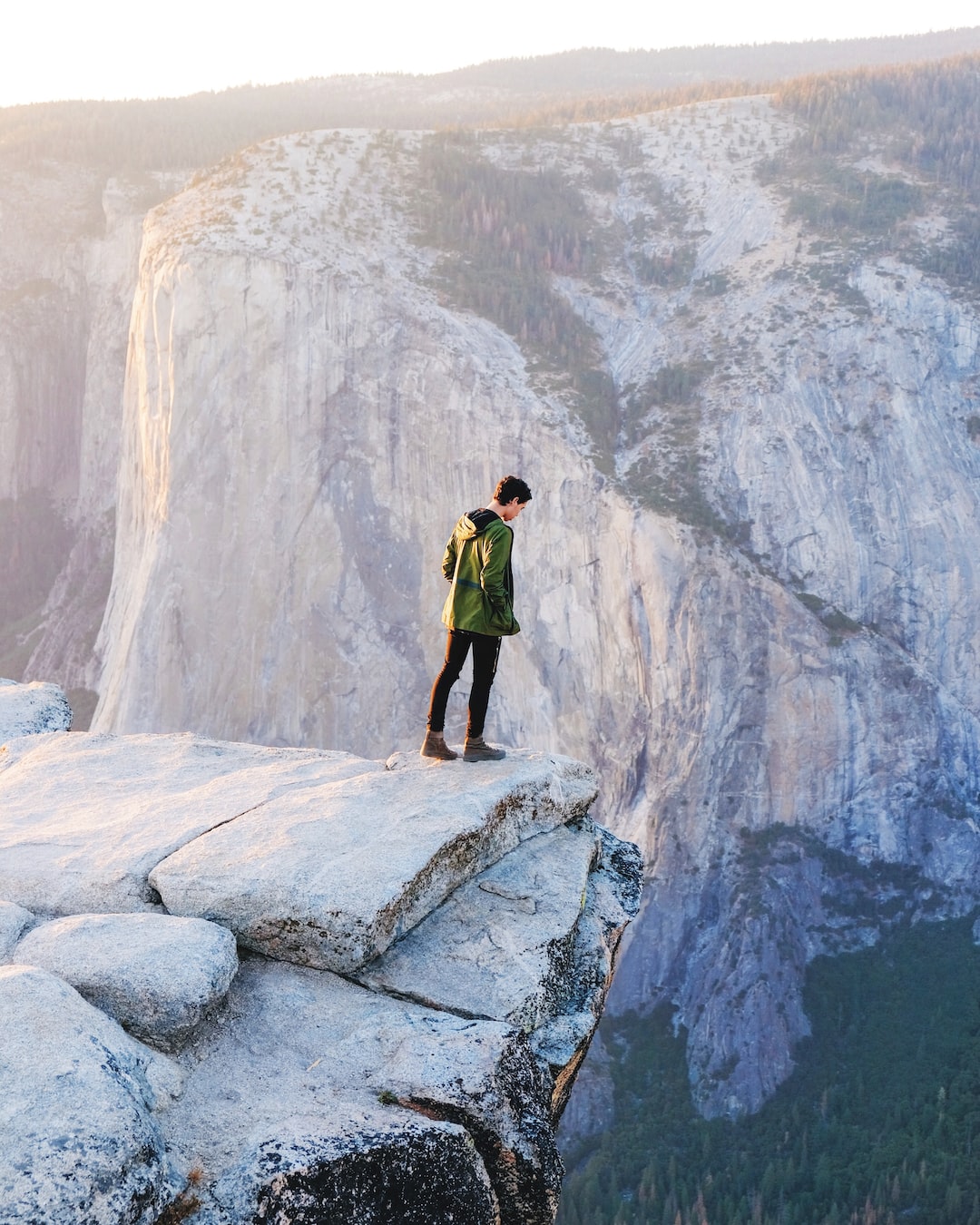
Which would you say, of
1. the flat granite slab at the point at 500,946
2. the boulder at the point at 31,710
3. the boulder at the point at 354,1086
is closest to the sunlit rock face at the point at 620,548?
the boulder at the point at 31,710

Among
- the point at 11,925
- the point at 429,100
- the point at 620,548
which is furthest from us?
the point at 429,100

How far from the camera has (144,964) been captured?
6.14m

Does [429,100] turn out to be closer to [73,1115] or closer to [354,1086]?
[354,1086]

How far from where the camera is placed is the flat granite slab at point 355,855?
270 inches

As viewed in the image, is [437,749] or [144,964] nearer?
[144,964]

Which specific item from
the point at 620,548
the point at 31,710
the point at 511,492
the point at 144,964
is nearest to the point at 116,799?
the point at 144,964

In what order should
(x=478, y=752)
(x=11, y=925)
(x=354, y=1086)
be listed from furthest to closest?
1. (x=478, y=752)
2. (x=11, y=925)
3. (x=354, y=1086)

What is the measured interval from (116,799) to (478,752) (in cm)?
288

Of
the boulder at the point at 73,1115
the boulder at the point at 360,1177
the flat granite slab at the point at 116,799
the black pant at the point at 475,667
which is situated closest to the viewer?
the boulder at the point at 73,1115

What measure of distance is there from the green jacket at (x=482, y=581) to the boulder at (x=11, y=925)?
3.43 metres

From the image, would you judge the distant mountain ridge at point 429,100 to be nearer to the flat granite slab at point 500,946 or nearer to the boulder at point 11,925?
the flat granite slab at point 500,946

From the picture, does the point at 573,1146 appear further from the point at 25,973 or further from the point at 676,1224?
the point at 25,973

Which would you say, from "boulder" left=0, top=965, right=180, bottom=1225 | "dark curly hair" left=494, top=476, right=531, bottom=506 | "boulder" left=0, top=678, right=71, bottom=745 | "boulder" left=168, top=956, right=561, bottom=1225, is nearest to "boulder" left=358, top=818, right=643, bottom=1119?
"boulder" left=168, top=956, right=561, bottom=1225

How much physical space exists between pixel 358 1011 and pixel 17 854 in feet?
9.65
